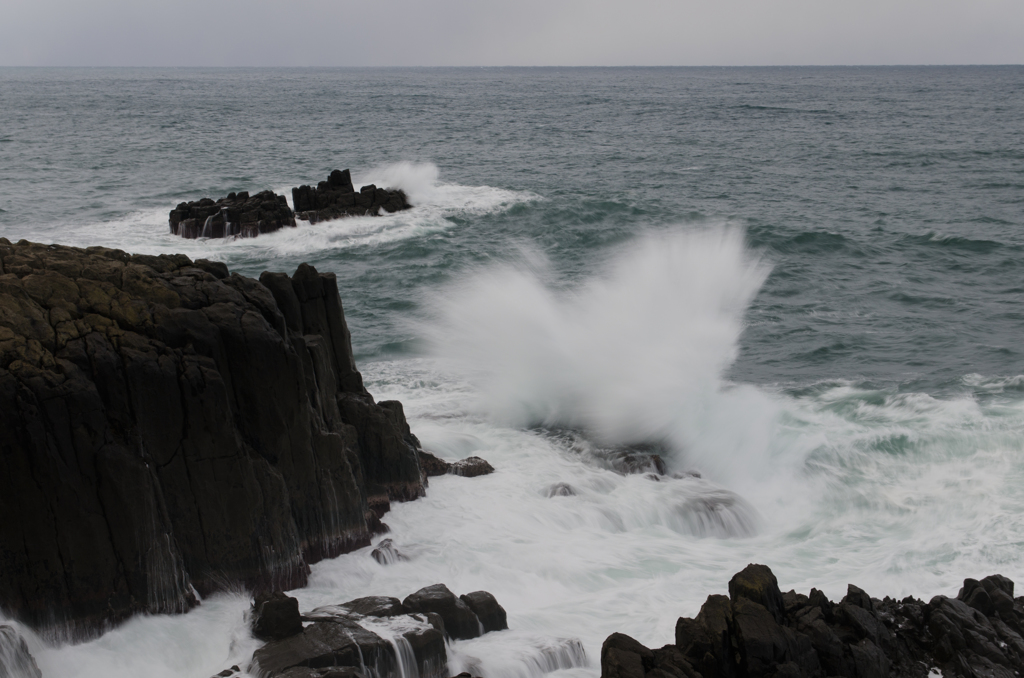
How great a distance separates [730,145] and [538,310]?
43.3 metres

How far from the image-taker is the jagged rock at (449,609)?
8172 millimetres

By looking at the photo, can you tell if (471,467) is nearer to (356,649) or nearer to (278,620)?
(278,620)

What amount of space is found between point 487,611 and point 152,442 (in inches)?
143

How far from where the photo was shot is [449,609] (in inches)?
324

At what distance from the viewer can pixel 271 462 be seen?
9125 millimetres

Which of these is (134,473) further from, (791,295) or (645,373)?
(791,295)

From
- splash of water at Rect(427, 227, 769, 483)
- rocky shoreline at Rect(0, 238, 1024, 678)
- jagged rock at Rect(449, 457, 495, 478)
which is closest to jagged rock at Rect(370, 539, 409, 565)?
rocky shoreline at Rect(0, 238, 1024, 678)

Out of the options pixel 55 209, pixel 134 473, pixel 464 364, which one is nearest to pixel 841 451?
pixel 464 364

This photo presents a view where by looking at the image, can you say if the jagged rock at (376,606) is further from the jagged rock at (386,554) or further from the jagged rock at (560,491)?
the jagged rock at (560,491)

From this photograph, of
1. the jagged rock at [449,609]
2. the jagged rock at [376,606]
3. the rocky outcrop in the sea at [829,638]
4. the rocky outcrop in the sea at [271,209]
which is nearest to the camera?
the rocky outcrop in the sea at [829,638]

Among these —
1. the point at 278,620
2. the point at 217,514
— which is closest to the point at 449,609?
the point at 278,620

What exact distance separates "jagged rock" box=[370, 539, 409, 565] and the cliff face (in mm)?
222

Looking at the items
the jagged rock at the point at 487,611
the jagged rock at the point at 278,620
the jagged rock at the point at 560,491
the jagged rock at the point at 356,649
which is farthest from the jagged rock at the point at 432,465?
the jagged rock at the point at 278,620

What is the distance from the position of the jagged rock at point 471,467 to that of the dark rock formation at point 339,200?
2042 centimetres
